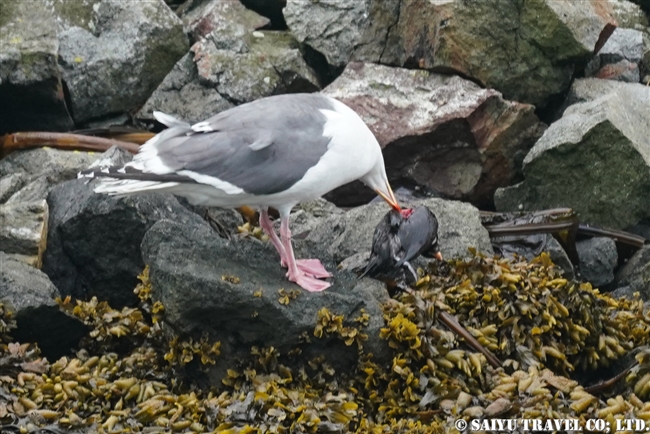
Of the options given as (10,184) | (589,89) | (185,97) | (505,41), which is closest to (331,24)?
(185,97)

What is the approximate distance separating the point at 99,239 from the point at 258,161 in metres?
1.39

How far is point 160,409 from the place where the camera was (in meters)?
5.15

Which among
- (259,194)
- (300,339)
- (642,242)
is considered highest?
(259,194)

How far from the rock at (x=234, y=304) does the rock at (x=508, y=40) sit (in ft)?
11.7

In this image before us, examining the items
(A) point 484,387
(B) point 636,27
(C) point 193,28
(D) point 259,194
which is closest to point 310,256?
(D) point 259,194

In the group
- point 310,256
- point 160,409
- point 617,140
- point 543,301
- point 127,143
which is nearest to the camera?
point 160,409

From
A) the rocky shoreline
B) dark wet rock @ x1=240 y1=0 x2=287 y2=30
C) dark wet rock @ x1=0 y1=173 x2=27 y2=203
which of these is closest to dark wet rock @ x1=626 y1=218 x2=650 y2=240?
the rocky shoreline

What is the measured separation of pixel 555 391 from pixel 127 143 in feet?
15.3

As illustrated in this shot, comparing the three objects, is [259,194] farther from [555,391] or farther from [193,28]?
[193,28]

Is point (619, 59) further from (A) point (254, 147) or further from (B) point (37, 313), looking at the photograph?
(B) point (37, 313)

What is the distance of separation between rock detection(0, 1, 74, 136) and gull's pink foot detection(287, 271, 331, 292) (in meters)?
3.83

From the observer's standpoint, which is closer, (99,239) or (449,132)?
(99,239)

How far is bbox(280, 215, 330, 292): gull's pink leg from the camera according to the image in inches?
224

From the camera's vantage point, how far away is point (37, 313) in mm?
5668
